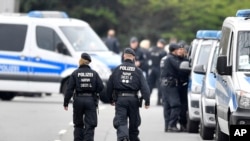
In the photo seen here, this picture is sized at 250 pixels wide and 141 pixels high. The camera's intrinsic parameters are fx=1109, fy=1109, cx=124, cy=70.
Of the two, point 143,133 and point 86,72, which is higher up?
point 86,72

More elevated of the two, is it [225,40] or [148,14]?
[225,40]

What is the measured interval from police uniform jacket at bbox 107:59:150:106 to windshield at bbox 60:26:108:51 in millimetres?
12759

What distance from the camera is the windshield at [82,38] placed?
30.0 metres

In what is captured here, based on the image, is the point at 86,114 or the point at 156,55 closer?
the point at 86,114

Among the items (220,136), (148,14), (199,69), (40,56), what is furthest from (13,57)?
(148,14)

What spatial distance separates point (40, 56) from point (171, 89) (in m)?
8.39

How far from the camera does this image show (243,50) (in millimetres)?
16234

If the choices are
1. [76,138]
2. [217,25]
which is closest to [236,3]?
[217,25]

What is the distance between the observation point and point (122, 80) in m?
17.1

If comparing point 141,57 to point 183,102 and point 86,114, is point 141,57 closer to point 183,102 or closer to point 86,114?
point 183,102

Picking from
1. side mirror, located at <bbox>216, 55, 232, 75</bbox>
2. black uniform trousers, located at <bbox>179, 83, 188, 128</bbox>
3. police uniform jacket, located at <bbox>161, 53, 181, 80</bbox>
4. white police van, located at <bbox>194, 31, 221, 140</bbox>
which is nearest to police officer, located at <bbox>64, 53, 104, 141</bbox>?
side mirror, located at <bbox>216, 55, 232, 75</bbox>

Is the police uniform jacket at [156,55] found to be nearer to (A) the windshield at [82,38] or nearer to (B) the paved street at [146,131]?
(A) the windshield at [82,38]

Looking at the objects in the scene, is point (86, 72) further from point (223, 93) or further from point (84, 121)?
point (223, 93)

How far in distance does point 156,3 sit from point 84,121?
137 ft
